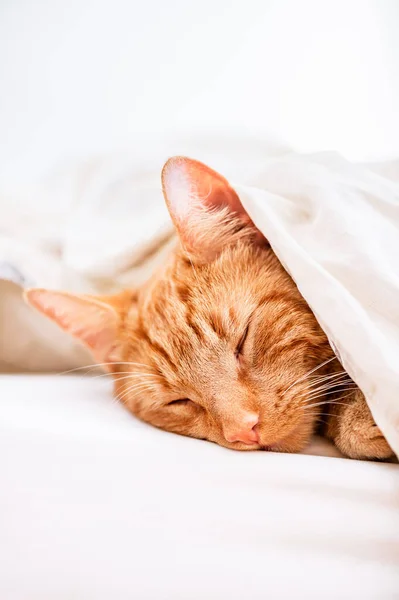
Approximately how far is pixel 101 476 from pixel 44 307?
557mm

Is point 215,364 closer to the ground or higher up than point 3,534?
higher up

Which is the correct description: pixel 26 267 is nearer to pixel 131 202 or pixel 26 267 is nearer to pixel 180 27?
pixel 131 202

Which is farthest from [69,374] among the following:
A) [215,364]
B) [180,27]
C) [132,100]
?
[180,27]

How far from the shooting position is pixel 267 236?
1080 mm

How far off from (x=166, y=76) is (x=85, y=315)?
1.57 metres

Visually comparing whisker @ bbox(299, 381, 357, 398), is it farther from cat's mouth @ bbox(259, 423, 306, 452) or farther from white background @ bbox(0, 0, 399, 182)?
white background @ bbox(0, 0, 399, 182)

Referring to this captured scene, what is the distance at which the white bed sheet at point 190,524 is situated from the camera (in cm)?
80

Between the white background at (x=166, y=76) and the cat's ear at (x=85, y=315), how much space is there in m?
1.29

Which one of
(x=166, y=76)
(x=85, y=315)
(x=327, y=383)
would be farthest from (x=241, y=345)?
(x=166, y=76)

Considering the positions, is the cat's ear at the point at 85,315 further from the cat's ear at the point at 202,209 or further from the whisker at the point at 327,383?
the whisker at the point at 327,383

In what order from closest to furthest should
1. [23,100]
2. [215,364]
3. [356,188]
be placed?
1. [215,364]
2. [356,188]
3. [23,100]

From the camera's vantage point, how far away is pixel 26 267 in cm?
155

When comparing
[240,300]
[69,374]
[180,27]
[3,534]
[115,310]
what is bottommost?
[69,374]

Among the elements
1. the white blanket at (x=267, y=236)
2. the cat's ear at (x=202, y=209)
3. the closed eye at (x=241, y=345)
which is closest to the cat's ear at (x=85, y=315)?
the white blanket at (x=267, y=236)
